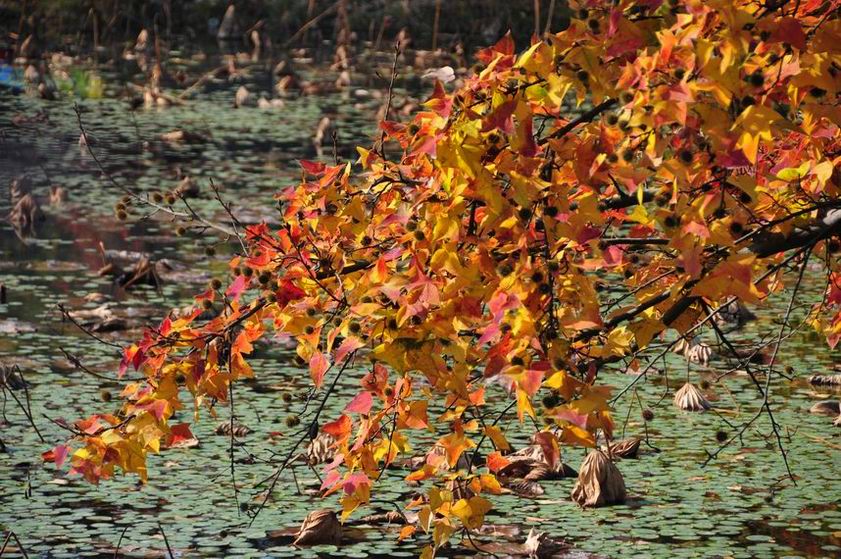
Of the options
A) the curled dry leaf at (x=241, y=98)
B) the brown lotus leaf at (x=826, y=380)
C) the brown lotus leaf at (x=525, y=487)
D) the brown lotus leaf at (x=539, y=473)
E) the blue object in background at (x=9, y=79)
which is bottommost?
the brown lotus leaf at (x=525, y=487)

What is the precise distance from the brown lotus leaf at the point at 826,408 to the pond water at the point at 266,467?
0.12 ft

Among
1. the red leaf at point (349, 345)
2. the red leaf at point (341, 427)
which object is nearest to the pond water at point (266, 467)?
the red leaf at point (341, 427)

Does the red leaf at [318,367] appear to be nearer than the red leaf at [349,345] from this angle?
No

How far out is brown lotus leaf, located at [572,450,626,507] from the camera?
382 cm

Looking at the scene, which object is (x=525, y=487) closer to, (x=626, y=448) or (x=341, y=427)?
(x=626, y=448)

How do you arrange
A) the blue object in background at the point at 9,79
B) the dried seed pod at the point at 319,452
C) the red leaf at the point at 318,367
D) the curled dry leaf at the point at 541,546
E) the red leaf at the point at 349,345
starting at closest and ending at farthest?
1. the red leaf at the point at 349,345
2. the red leaf at the point at 318,367
3. the curled dry leaf at the point at 541,546
4. the dried seed pod at the point at 319,452
5. the blue object in background at the point at 9,79

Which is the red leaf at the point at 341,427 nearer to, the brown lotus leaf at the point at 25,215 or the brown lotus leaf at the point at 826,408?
the brown lotus leaf at the point at 826,408

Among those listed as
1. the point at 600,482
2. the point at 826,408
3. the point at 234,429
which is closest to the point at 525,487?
the point at 600,482

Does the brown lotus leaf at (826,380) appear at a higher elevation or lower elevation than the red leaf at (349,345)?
lower

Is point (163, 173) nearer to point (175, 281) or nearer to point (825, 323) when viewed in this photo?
point (175, 281)

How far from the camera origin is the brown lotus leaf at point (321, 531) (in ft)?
11.7

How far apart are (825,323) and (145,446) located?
1.89 m

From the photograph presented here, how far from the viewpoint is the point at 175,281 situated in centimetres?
625

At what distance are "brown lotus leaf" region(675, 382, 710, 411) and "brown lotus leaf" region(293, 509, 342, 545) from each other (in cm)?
145
